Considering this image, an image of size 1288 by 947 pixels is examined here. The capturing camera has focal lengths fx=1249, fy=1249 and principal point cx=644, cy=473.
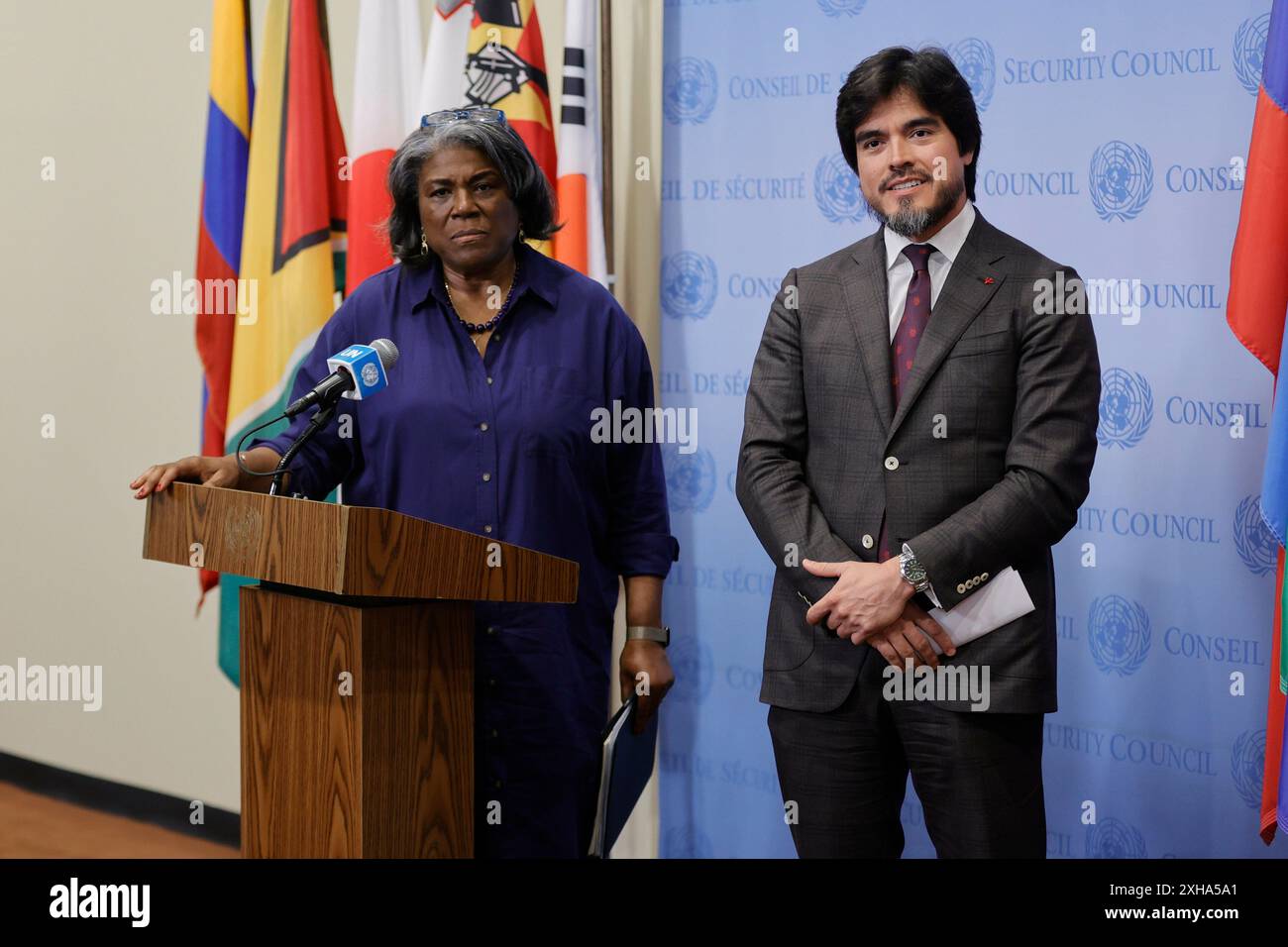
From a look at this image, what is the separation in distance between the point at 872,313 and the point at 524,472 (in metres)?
0.66

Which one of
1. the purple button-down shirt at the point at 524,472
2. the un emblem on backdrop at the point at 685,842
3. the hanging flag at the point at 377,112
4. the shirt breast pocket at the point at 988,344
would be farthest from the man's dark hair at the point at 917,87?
the un emblem on backdrop at the point at 685,842

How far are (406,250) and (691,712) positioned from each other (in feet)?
5.58

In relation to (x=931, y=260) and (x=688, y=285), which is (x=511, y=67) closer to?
(x=688, y=285)

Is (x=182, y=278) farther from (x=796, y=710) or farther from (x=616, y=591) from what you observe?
(x=796, y=710)

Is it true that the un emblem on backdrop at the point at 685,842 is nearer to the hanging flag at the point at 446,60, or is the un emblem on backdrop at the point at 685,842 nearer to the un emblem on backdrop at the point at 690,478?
the un emblem on backdrop at the point at 690,478

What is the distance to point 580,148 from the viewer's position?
3.15 meters

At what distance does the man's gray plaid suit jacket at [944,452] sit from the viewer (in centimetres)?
205

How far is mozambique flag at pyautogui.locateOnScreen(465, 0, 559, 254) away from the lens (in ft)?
10.2

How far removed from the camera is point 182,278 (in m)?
4.08

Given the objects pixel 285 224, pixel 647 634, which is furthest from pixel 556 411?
pixel 285 224

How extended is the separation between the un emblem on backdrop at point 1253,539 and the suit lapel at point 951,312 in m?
1.02

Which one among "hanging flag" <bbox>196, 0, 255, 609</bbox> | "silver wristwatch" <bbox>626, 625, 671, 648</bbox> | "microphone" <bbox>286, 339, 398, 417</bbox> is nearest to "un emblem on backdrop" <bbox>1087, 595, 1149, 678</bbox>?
"silver wristwatch" <bbox>626, 625, 671, 648</bbox>
